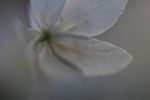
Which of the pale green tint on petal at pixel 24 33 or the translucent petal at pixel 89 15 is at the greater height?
the pale green tint on petal at pixel 24 33

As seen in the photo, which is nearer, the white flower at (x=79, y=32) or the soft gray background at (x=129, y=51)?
the white flower at (x=79, y=32)

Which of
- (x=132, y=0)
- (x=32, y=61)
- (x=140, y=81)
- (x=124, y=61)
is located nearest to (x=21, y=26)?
(x=32, y=61)

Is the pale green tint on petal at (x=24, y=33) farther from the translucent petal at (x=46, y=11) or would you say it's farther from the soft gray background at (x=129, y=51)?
the soft gray background at (x=129, y=51)

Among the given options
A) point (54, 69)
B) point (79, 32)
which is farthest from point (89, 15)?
point (54, 69)

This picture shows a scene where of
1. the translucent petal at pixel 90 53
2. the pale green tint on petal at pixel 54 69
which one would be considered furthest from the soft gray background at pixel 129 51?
the translucent petal at pixel 90 53

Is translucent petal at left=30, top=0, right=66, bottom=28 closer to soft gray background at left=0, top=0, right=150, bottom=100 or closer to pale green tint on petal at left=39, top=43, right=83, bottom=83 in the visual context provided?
pale green tint on petal at left=39, top=43, right=83, bottom=83

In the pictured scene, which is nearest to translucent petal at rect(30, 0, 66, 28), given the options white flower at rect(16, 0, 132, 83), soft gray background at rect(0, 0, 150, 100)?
white flower at rect(16, 0, 132, 83)

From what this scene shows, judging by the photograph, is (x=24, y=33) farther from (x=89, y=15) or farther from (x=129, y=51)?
(x=129, y=51)

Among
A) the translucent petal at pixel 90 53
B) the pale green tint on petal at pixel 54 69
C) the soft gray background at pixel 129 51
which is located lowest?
the translucent petal at pixel 90 53
